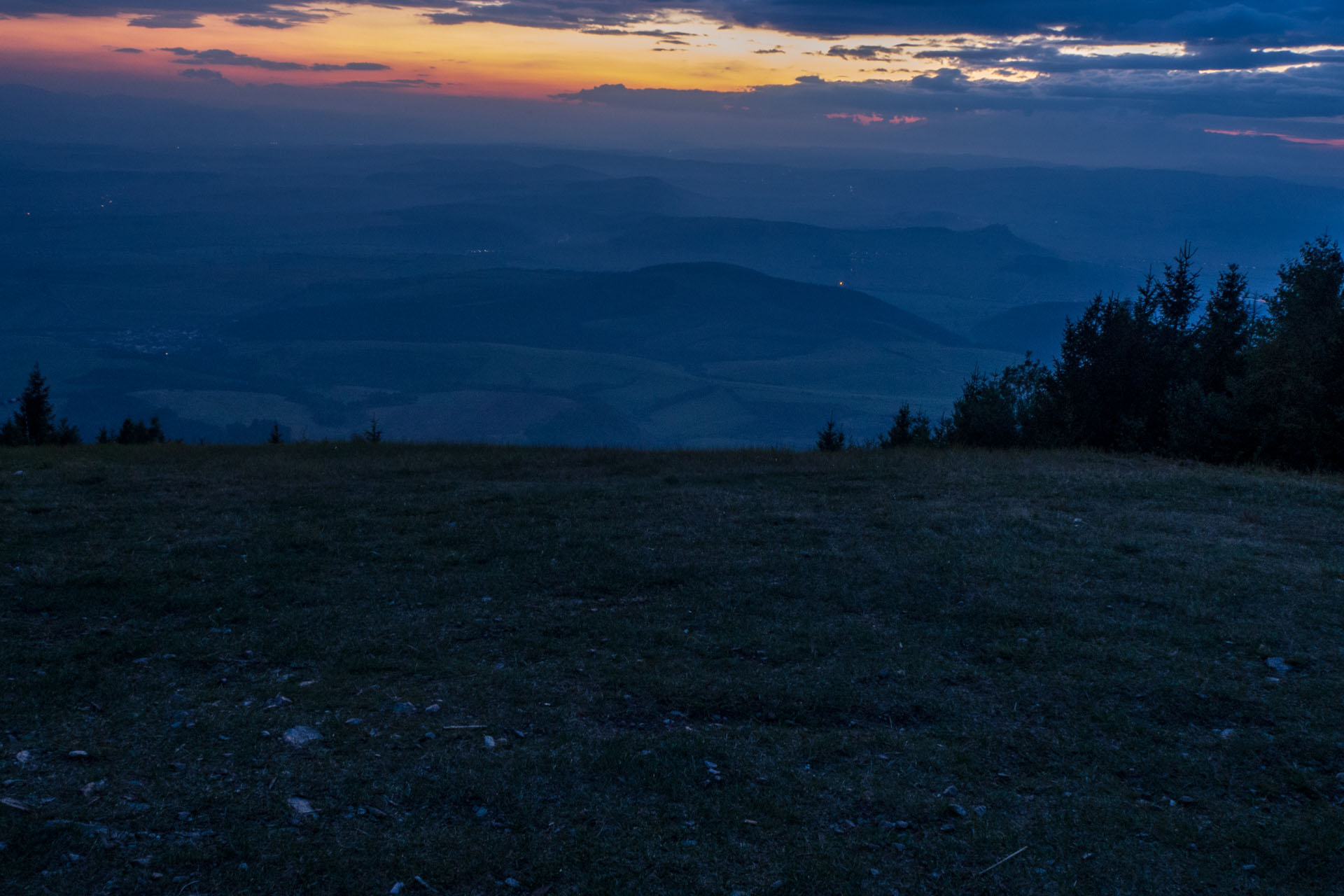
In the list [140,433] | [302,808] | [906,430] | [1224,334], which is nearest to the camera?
[302,808]

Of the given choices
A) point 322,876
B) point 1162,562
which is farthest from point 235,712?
point 1162,562

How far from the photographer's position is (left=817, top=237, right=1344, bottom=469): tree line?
2016cm

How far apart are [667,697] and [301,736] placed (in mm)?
2839

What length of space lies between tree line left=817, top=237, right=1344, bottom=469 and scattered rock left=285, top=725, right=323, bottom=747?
1862 centimetres

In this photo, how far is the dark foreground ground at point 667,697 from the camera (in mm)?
5160

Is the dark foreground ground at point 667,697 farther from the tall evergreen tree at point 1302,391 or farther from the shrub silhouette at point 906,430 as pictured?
the shrub silhouette at point 906,430

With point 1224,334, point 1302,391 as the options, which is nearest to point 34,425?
point 1302,391

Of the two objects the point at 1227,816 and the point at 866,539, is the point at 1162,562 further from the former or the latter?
the point at 1227,816

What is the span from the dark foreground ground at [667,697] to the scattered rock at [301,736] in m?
0.05

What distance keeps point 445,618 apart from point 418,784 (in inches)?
135

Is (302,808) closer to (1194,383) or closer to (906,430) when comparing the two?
(1194,383)

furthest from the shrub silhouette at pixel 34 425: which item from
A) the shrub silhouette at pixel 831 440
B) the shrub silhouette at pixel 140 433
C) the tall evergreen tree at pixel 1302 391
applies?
the tall evergreen tree at pixel 1302 391

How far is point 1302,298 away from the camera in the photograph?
23.2m

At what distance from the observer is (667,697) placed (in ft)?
24.1
